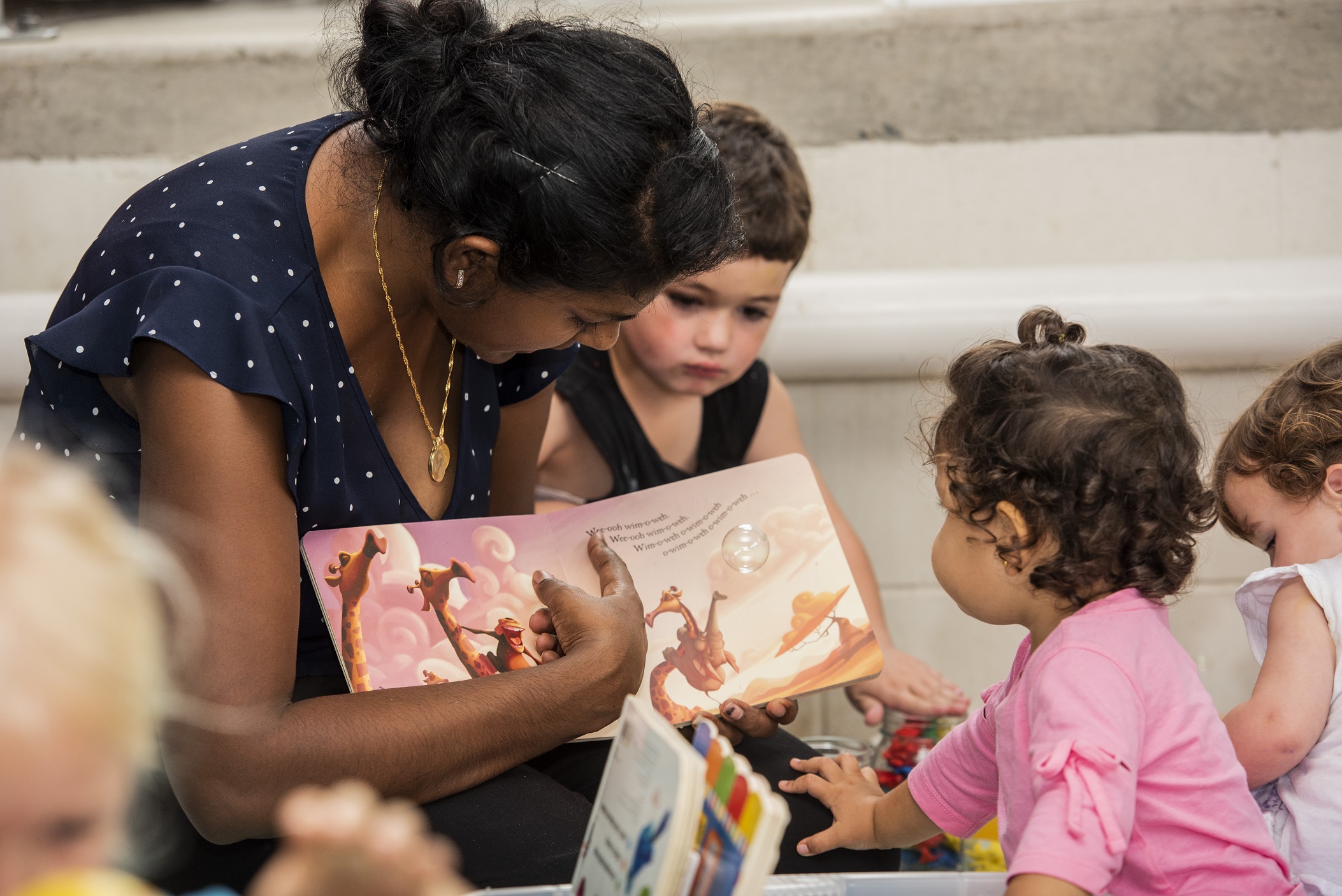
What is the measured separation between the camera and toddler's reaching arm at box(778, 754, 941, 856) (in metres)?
0.99

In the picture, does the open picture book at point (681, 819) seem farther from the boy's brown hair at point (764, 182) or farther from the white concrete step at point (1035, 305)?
the white concrete step at point (1035, 305)

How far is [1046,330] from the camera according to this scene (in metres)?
0.97

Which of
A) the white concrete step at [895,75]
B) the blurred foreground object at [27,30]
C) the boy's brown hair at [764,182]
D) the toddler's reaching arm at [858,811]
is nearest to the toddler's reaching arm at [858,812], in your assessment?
the toddler's reaching arm at [858,811]

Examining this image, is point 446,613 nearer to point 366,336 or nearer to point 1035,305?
point 366,336

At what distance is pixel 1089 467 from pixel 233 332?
2.15ft

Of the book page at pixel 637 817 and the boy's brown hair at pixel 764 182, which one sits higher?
the boy's brown hair at pixel 764 182

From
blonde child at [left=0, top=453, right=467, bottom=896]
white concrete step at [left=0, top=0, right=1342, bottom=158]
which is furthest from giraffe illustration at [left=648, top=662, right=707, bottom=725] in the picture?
white concrete step at [left=0, top=0, right=1342, bottom=158]

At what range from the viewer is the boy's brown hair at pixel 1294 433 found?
1.04m

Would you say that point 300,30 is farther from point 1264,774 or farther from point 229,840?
point 1264,774

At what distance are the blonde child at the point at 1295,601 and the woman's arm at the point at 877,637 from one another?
45 cm

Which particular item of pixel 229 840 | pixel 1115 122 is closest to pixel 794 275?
pixel 1115 122

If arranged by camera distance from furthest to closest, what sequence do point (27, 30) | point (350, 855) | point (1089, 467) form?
point (27, 30), point (1089, 467), point (350, 855)

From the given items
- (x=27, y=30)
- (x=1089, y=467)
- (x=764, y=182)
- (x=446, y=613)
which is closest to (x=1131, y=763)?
(x=1089, y=467)

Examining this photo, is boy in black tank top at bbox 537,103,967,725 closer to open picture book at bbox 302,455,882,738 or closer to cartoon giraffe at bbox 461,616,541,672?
open picture book at bbox 302,455,882,738
